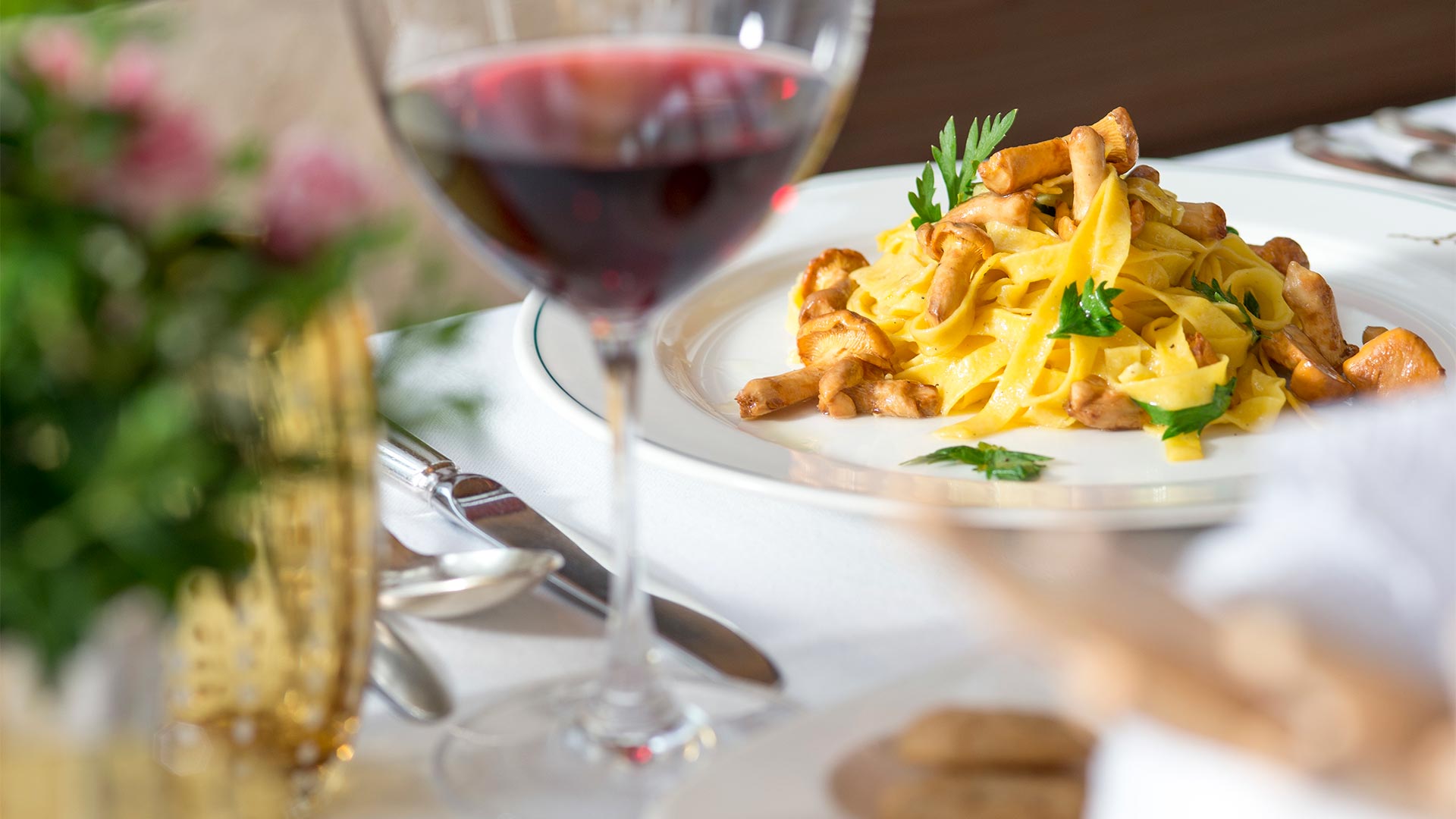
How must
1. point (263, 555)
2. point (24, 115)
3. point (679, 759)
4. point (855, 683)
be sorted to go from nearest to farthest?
point (24, 115), point (263, 555), point (679, 759), point (855, 683)

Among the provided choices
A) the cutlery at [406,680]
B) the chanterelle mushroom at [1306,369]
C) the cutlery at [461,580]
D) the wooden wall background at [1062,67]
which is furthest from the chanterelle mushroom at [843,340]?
the wooden wall background at [1062,67]

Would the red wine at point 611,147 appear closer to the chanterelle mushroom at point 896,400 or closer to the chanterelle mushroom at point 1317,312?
the chanterelle mushroom at point 896,400

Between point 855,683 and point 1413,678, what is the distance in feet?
1.60

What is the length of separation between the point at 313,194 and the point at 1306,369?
1.17m

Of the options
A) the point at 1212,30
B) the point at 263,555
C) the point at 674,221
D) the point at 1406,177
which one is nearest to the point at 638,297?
the point at 674,221

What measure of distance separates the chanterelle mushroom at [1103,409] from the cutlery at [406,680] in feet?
2.33

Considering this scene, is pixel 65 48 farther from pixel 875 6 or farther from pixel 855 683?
pixel 875 6

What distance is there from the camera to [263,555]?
73cm

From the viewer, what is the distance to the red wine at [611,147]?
77 centimetres

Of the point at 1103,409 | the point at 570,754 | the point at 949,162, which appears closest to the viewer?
the point at 570,754

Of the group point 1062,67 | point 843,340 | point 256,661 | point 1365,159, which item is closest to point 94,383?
point 256,661

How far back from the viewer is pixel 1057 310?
1.64 m

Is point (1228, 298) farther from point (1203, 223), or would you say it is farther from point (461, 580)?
point (461, 580)

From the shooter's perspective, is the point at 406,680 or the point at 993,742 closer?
the point at 993,742
